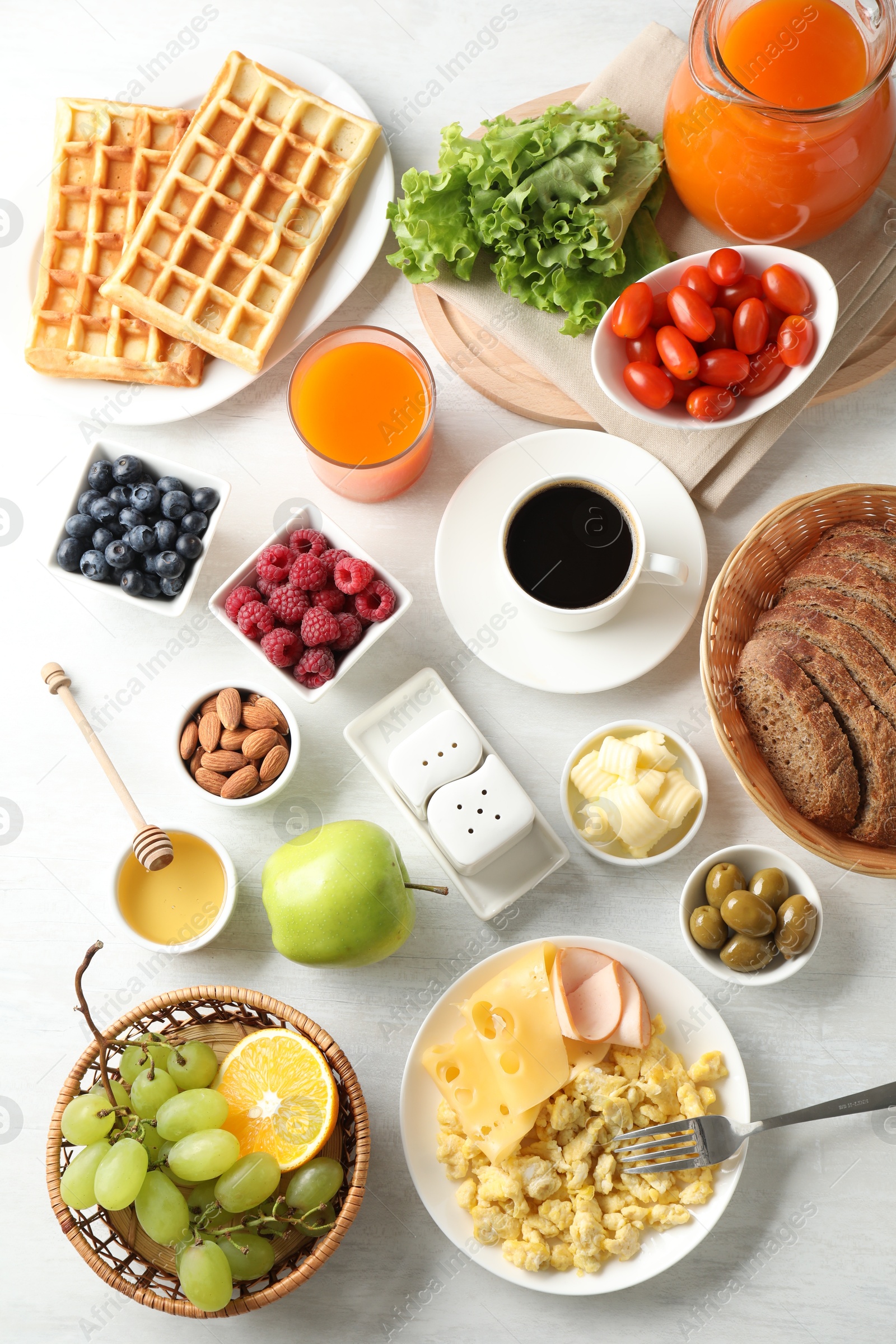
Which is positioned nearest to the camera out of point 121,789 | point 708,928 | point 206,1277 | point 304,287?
point 206,1277

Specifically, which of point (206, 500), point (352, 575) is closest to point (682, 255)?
point (352, 575)

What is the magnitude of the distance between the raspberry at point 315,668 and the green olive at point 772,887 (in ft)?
2.36

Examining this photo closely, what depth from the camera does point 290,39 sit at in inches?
69.0

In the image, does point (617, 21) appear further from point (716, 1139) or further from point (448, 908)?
point (716, 1139)

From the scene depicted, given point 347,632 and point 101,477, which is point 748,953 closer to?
point 347,632

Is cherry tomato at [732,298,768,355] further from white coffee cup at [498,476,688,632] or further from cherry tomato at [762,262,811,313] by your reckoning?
white coffee cup at [498,476,688,632]

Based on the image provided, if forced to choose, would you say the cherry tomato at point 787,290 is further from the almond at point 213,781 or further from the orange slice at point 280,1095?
the orange slice at point 280,1095

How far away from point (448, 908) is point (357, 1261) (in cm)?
55

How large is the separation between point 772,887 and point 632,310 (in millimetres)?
891

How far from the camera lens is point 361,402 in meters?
1.60

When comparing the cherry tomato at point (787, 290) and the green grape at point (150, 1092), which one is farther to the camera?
the cherry tomato at point (787, 290)

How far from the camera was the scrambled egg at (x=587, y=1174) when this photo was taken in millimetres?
1395

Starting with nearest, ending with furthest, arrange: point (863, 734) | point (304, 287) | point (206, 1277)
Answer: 1. point (206, 1277)
2. point (863, 734)
3. point (304, 287)

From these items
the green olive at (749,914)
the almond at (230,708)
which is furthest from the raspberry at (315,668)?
the green olive at (749,914)
